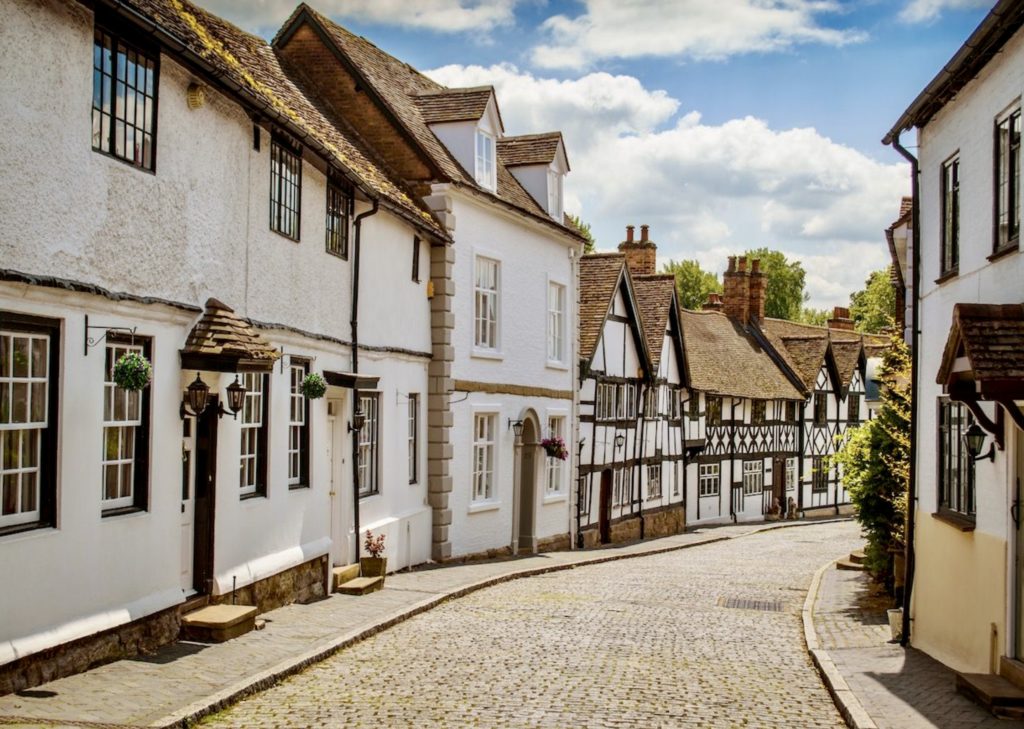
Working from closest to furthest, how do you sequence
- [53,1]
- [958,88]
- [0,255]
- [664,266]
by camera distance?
[0,255] < [53,1] < [958,88] < [664,266]

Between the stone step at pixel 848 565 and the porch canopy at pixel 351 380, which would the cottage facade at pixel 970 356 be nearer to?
the porch canopy at pixel 351 380

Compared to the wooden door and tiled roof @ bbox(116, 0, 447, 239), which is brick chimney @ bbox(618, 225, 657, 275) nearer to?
the wooden door

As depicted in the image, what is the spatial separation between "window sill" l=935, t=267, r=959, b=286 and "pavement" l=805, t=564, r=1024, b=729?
4.14 metres

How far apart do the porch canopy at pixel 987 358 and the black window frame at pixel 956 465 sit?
62.1 inches

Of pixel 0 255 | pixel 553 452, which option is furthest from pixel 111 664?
pixel 553 452

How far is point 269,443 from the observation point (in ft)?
46.6

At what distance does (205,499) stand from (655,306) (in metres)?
25.9

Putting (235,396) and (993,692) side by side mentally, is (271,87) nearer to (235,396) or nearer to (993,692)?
(235,396)

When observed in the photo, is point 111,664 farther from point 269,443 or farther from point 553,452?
point 553,452

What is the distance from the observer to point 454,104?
2425 centimetres

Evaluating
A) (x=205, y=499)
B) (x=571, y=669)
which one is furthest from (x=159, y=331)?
(x=571, y=669)

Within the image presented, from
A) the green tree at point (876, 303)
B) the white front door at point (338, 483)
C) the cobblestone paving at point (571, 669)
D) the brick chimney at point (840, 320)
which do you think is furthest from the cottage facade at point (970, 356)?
the green tree at point (876, 303)

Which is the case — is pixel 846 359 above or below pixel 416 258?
below

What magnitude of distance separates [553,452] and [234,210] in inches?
571
